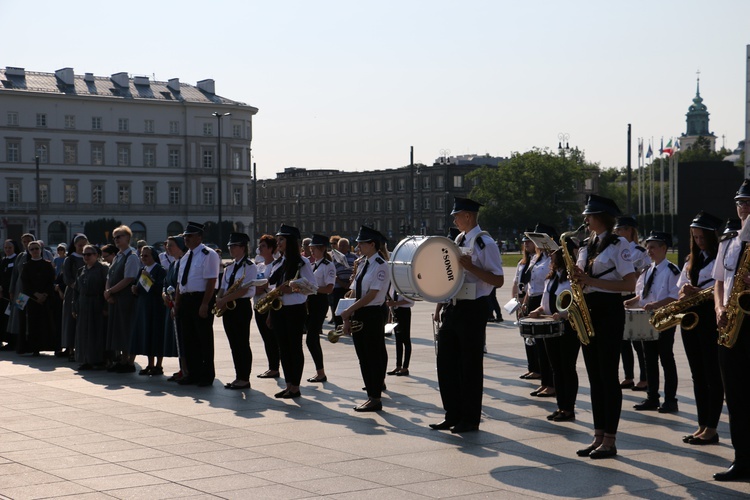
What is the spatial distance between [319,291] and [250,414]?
385cm

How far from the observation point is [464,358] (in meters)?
10.4

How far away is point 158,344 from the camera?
50.6 feet

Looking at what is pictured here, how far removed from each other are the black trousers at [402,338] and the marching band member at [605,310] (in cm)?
631

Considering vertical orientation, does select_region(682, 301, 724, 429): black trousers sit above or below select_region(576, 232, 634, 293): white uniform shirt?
below

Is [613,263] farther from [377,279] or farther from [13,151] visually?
[13,151]

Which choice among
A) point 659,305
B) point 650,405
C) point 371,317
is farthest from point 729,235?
point 371,317

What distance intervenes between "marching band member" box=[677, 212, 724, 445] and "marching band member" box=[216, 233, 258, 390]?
5940mm

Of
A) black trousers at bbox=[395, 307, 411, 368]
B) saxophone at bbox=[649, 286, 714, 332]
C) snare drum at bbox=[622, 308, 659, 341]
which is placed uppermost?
saxophone at bbox=[649, 286, 714, 332]

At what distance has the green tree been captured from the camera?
141250 mm

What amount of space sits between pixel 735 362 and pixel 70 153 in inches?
4480

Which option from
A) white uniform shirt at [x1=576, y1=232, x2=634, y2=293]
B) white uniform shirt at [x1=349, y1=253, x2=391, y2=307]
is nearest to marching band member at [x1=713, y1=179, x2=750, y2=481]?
white uniform shirt at [x1=576, y1=232, x2=634, y2=293]

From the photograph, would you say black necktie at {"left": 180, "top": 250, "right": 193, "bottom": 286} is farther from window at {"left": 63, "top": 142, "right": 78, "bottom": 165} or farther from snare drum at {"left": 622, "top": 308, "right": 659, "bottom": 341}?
window at {"left": 63, "top": 142, "right": 78, "bottom": 165}

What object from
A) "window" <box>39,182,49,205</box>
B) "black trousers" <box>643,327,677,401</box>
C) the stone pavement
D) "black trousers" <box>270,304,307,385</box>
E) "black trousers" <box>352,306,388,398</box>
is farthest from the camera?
"window" <box>39,182,49,205</box>

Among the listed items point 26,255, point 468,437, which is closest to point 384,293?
point 468,437
